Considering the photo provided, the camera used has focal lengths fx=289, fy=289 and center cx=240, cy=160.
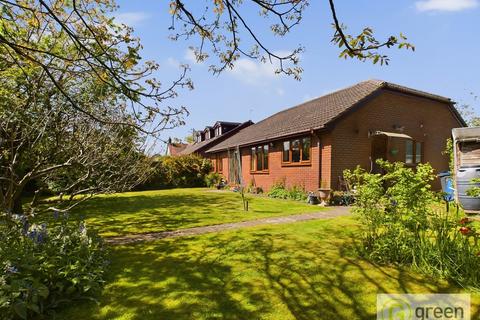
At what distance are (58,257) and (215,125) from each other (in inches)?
1392

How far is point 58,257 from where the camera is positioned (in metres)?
4.07

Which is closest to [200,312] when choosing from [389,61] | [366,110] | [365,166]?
[389,61]

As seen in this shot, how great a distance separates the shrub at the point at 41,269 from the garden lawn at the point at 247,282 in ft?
0.81

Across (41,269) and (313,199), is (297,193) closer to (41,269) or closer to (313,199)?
(313,199)

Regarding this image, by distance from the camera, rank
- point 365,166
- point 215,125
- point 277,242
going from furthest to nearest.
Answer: point 215,125 → point 365,166 → point 277,242

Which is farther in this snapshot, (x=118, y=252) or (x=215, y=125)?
(x=215, y=125)

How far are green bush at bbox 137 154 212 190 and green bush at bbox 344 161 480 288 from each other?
22247mm

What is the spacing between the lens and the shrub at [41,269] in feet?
10.5

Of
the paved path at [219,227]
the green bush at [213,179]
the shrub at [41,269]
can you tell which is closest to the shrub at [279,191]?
the paved path at [219,227]

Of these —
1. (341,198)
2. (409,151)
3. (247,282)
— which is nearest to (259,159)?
(341,198)

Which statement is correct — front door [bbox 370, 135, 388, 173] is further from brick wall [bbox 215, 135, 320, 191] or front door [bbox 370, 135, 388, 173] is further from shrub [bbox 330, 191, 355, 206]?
shrub [bbox 330, 191, 355, 206]

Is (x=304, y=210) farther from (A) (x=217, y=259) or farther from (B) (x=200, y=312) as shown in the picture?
(B) (x=200, y=312)

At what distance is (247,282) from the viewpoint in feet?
13.8

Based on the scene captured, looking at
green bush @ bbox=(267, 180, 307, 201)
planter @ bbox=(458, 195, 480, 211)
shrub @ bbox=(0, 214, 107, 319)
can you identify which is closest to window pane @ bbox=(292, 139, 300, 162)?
green bush @ bbox=(267, 180, 307, 201)
